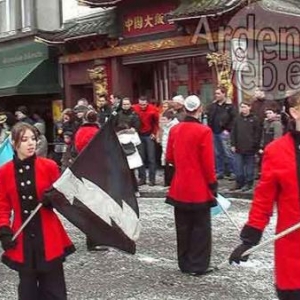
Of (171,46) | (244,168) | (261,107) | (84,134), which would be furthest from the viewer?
(171,46)

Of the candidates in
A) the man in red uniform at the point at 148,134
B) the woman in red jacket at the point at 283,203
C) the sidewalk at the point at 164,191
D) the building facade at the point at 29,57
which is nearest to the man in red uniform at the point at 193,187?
the woman in red jacket at the point at 283,203

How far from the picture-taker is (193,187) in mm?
6738

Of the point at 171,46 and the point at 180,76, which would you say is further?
the point at 180,76

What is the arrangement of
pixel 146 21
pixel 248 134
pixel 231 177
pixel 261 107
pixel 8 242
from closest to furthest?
pixel 8 242 → pixel 248 134 → pixel 261 107 → pixel 231 177 → pixel 146 21

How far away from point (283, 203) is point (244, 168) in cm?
797

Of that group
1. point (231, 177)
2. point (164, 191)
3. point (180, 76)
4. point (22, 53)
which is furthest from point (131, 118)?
point (22, 53)

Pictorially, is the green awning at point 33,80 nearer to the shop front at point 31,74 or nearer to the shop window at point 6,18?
the shop front at point 31,74

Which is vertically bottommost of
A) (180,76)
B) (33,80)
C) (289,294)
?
(289,294)

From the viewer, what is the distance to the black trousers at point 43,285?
191 inches

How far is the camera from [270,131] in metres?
11.2

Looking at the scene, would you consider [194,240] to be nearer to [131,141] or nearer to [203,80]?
[131,141]

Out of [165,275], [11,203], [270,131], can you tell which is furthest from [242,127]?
[11,203]

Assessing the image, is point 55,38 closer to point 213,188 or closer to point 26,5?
point 26,5

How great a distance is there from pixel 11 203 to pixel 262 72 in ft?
37.1
